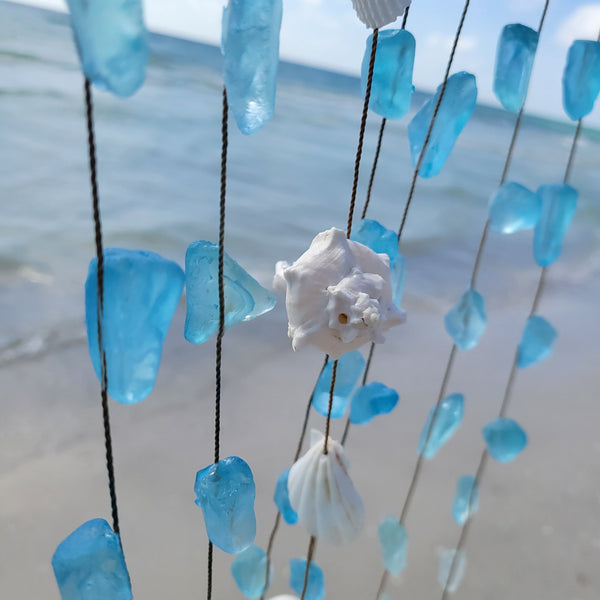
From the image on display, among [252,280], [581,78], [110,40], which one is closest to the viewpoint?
[110,40]

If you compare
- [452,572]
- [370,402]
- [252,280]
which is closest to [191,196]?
[452,572]

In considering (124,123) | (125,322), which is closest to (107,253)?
(125,322)

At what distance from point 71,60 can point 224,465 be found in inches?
259

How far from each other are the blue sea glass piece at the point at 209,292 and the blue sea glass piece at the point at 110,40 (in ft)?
0.30

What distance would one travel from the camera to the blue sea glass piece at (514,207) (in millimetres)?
473

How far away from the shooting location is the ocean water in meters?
1.72

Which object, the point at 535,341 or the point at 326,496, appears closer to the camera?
the point at 326,496

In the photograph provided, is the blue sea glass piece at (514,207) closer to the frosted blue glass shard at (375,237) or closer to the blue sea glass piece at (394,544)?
the frosted blue glass shard at (375,237)

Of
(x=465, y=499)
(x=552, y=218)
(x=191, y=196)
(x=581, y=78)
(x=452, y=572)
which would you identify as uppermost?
(x=581, y=78)

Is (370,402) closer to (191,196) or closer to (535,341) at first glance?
(535,341)

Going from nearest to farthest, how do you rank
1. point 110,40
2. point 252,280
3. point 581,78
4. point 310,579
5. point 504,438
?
point 110,40 → point 252,280 → point 581,78 → point 310,579 → point 504,438

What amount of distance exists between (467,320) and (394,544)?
23 centimetres

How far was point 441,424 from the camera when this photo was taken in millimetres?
583

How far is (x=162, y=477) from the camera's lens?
0.94 m
